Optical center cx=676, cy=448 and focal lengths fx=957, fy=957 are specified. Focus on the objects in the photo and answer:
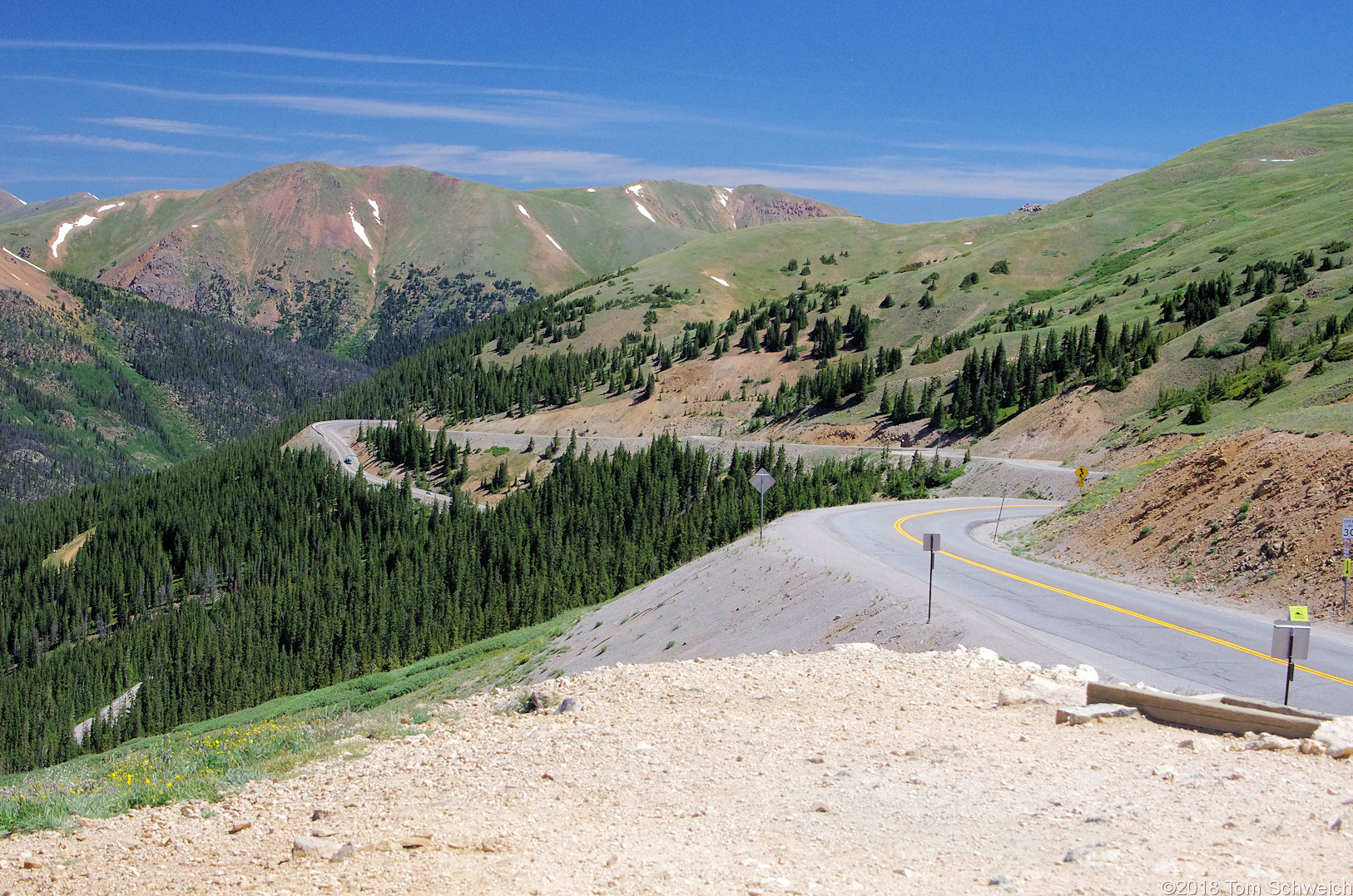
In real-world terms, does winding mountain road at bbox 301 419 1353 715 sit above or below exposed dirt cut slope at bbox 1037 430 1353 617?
below

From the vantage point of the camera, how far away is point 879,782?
1049 centimetres

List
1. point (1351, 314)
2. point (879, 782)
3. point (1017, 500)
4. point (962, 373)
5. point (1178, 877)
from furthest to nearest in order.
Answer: point (962, 373)
point (1351, 314)
point (1017, 500)
point (879, 782)
point (1178, 877)

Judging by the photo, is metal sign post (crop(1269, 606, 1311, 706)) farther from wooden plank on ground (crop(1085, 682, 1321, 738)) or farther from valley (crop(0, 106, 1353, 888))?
valley (crop(0, 106, 1353, 888))

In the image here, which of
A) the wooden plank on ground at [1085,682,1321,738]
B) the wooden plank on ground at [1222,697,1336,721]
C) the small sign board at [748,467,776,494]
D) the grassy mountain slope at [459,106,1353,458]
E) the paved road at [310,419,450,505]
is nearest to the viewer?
the wooden plank on ground at [1085,682,1321,738]

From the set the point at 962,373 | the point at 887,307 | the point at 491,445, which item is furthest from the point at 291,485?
the point at 962,373

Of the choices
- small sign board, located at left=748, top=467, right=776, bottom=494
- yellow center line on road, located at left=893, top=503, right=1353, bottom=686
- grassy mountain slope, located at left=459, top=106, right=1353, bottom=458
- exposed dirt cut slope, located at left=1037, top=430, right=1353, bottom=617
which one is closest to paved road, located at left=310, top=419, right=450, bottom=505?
grassy mountain slope, located at left=459, top=106, right=1353, bottom=458

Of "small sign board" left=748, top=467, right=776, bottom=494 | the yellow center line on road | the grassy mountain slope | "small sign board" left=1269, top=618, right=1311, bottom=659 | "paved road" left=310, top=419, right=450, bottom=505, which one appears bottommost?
"paved road" left=310, top=419, right=450, bottom=505

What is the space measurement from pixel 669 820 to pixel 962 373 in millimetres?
70974

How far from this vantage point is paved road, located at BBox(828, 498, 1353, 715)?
15.1 m

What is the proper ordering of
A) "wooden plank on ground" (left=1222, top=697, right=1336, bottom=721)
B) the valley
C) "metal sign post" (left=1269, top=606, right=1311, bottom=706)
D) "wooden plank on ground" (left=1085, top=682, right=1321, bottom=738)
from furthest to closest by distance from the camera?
the valley → "metal sign post" (left=1269, top=606, right=1311, bottom=706) → "wooden plank on ground" (left=1222, top=697, right=1336, bottom=721) → "wooden plank on ground" (left=1085, top=682, right=1321, bottom=738)

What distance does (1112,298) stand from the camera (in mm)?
94500

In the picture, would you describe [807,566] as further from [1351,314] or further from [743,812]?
[1351,314]

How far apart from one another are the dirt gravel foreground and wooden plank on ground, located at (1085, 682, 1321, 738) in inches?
13.6

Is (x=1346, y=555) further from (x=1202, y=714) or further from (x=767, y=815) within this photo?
(x=767, y=815)
